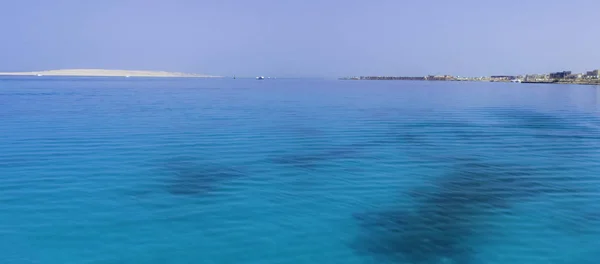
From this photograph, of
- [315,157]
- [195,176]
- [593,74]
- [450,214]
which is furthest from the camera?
[593,74]

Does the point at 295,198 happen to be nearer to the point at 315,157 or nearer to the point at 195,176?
the point at 195,176

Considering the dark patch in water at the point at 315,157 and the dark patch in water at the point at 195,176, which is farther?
the dark patch in water at the point at 315,157

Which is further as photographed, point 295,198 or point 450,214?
point 295,198

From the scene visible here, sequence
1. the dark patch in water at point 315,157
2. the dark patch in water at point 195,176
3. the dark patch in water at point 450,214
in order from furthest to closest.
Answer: the dark patch in water at point 315,157 → the dark patch in water at point 195,176 → the dark patch in water at point 450,214

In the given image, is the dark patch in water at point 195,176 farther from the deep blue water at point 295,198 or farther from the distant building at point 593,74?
the distant building at point 593,74

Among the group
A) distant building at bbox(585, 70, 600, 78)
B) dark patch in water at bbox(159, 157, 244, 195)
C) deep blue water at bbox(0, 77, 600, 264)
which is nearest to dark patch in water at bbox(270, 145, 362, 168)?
deep blue water at bbox(0, 77, 600, 264)

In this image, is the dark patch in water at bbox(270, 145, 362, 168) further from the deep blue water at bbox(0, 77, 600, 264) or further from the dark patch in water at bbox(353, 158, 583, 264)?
the dark patch in water at bbox(353, 158, 583, 264)

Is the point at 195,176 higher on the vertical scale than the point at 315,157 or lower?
lower

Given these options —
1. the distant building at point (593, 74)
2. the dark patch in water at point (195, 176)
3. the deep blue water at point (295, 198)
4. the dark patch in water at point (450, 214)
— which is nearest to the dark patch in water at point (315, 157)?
the deep blue water at point (295, 198)

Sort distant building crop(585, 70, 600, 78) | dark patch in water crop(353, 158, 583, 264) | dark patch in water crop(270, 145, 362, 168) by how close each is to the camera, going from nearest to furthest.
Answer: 1. dark patch in water crop(353, 158, 583, 264)
2. dark patch in water crop(270, 145, 362, 168)
3. distant building crop(585, 70, 600, 78)

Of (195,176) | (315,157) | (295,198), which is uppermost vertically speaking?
(315,157)

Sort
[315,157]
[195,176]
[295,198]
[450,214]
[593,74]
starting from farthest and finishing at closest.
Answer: [593,74] < [315,157] < [195,176] < [295,198] < [450,214]

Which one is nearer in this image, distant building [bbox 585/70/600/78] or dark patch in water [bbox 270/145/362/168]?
dark patch in water [bbox 270/145/362/168]

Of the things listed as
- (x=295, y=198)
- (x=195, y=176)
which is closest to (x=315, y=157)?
(x=195, y=176)
